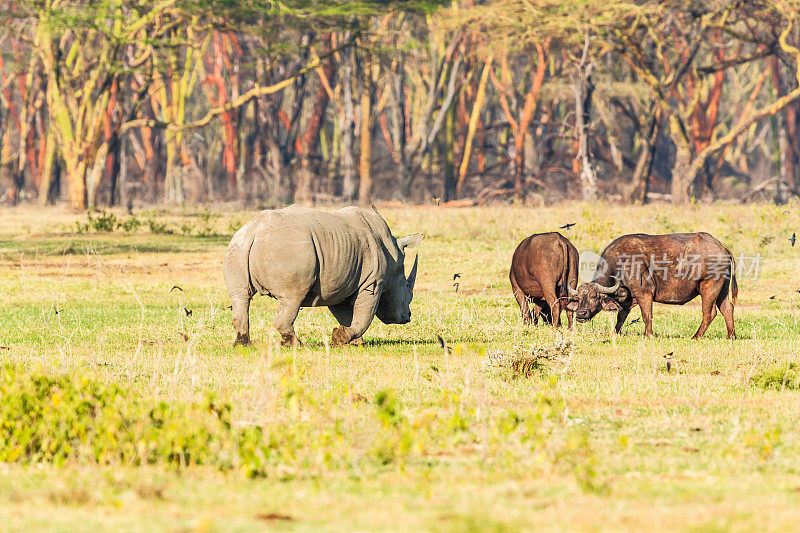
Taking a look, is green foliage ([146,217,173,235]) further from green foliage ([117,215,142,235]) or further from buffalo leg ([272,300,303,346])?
buffalo leg ([272,300,303,346])

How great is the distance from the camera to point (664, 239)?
555 inches

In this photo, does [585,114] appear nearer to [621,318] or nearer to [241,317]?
[621,318]

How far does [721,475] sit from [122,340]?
27.7 ft

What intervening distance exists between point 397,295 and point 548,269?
104 inches

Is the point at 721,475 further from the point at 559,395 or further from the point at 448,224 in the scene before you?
the point at 448,224

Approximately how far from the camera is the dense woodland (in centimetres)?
3631

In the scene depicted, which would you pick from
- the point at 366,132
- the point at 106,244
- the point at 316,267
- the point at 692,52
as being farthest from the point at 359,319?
the point at 366,132

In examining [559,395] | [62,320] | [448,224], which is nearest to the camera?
[559,395]

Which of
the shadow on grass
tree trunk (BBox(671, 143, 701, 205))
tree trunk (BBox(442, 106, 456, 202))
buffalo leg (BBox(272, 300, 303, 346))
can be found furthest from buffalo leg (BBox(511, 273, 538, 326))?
A: tree trunk (BBox(442, 106, 456, 202))

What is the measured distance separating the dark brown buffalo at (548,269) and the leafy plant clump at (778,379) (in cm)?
475

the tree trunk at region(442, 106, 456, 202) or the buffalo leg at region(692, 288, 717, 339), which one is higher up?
the tree trunk at region(442, 106, 456, 202)

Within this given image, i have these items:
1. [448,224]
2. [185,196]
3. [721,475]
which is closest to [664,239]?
[721,475]

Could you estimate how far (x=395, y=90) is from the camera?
4859cm

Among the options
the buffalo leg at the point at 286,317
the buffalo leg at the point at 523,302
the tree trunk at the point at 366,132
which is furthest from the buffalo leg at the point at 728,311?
the tree trunk at the point at 366,132
